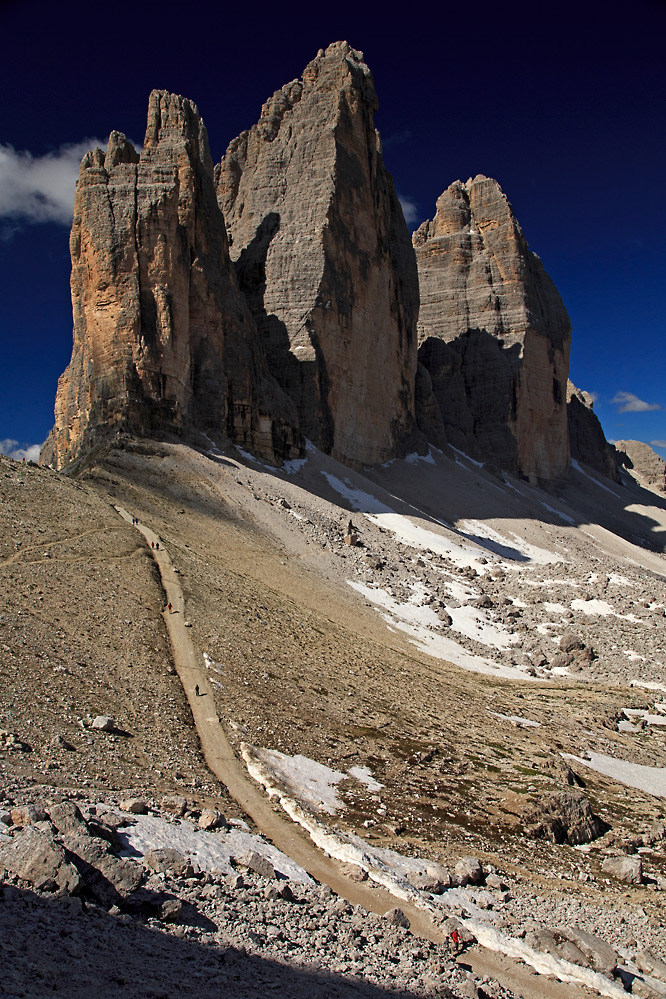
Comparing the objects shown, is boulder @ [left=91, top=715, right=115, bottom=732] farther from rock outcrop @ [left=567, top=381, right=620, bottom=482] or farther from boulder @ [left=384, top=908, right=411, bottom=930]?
rock outcrop @ [left=567, top=381, right=620, bottom=482]

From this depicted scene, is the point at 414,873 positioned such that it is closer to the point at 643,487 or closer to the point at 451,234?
the point at 451,234

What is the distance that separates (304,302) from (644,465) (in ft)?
228

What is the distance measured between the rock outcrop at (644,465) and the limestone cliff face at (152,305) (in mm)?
73179

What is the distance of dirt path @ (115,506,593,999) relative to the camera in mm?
6582

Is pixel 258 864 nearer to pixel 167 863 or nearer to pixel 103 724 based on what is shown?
pixel 167 863

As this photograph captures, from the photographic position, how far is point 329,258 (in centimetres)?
4656

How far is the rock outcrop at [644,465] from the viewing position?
94.3m

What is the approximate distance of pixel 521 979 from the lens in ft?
21.6

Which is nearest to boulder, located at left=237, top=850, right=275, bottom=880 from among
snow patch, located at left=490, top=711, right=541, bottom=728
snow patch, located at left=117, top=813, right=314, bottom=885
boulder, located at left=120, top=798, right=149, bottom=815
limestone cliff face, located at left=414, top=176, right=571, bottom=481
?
snow patch, located at left=117, top=813, right=314, bottom=885

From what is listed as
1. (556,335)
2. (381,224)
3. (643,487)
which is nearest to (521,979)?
(381,224)

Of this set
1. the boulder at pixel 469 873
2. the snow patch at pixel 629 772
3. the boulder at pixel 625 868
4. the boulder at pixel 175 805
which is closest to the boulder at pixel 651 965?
the boulder at pixel 469 873

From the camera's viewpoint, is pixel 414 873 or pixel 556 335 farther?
pixel 556 335

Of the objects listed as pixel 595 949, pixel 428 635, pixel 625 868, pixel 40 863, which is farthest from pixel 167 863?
pixel 428 635

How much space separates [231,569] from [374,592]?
624cm
